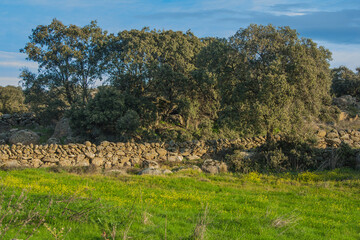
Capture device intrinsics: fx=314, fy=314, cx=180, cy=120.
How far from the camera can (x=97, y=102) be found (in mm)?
27422

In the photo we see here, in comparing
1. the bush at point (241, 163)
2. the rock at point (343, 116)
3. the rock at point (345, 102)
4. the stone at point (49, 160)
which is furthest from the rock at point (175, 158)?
the rock at point (345, 102)

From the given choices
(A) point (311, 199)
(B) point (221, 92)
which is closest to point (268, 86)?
(B) point (221, 92)

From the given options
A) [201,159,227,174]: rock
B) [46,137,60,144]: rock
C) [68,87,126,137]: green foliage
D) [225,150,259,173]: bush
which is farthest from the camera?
[46,137,60,144]: rock

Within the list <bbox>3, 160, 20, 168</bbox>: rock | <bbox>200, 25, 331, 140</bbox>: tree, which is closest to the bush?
<bbox>200, 25, 331, 140</bbox>: tree

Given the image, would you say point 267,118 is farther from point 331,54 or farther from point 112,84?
point 112,84

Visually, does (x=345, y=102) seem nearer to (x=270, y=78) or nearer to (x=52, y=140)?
(x=270, y=78)

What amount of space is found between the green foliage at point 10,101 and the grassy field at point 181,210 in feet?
120

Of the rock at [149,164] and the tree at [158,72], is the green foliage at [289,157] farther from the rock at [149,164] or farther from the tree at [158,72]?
the tree at [158,72]

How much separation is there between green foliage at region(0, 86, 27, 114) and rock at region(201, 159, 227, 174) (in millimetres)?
36115

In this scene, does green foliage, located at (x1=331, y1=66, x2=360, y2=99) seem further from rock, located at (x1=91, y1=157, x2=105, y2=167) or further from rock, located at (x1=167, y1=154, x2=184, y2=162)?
rock, located at (x1=91, y1=157, x2=105, y2=167)

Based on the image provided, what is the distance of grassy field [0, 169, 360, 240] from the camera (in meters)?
6.20

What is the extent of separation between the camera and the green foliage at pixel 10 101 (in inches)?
1815

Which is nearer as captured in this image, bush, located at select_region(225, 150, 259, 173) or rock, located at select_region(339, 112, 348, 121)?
bush, located at select_region(225, 150, 259, 173)

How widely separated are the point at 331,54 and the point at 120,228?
66.7 ft
